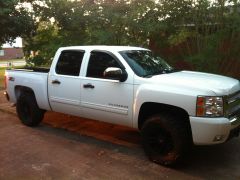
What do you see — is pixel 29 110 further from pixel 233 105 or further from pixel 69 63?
pixel 233 105

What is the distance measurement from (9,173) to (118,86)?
7.29 ft

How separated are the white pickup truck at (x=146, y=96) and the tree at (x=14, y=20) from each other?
25.1ft

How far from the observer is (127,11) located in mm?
9914

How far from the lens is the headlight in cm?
486

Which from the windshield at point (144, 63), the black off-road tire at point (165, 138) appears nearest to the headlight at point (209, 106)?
the black off-road tire at point (165, 138)

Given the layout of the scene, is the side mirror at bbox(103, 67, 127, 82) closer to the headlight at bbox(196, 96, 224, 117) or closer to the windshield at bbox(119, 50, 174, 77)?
the windshield at bbox(119, 50, 174, 77)

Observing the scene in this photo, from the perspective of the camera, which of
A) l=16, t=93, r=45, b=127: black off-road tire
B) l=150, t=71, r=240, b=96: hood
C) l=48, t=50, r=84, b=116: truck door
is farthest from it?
l=16, t=93, r=45, b=127: black off-road tire

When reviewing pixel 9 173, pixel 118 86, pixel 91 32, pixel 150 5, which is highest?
pixel 150 5

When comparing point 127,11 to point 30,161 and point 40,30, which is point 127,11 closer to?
point 40,30

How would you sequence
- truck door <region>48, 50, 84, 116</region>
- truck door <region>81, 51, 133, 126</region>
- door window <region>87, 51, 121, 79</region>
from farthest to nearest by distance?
1. truck door <region>48, 50, 84, 116</region>
2. door window <region>87, 51, 121, 79</region>
3. truck door <region>81, 51, 133, 126</region>

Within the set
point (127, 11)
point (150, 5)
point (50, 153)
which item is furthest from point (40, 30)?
point (50, 153)

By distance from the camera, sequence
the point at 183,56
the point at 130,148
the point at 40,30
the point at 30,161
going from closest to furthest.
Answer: the point at 30,161
the point at 130,148
the point at 183,56
the point at 40,30

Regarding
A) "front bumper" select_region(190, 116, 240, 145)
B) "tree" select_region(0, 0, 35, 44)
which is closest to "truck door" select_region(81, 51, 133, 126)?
"front bumper" select_region(190, 116, 240, 145)

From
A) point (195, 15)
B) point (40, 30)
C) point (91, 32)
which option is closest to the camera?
point (195, 15)
